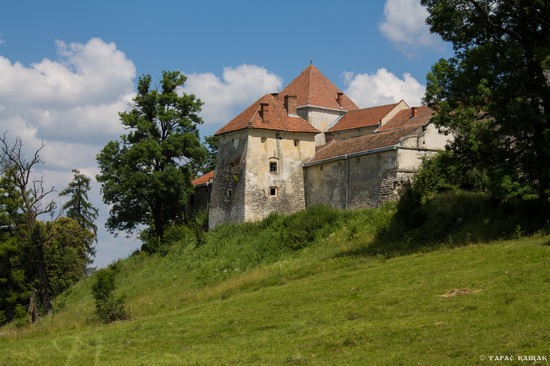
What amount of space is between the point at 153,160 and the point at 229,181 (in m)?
7.78

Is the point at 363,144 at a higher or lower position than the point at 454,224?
higher

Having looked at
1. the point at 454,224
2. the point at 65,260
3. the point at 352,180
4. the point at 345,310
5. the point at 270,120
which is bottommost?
the point at 345,310

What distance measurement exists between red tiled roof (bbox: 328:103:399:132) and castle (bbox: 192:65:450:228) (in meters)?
0.08

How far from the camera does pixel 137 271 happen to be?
5306 centimetres

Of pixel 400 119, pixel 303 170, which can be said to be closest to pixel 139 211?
pixel 303 170

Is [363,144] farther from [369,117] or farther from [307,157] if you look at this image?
[369,117]

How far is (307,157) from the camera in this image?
53375mm

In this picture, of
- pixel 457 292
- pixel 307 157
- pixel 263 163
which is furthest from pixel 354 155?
pixel 457 292

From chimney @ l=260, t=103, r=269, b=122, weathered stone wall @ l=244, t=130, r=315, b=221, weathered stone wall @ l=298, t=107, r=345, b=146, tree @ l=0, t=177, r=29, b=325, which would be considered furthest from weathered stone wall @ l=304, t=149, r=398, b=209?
tree @ l=0, t=177, r=29, b=325

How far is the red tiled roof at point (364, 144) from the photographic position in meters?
45.6

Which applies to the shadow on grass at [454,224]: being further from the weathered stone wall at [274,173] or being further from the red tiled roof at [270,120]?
the red tiled roof at [270,120]

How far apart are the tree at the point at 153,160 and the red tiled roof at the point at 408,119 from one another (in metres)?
14.3

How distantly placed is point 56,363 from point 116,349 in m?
2.40

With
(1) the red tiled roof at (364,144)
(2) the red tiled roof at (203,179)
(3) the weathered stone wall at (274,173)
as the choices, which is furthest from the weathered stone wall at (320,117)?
(2) the red tiled roof at (203,179)
